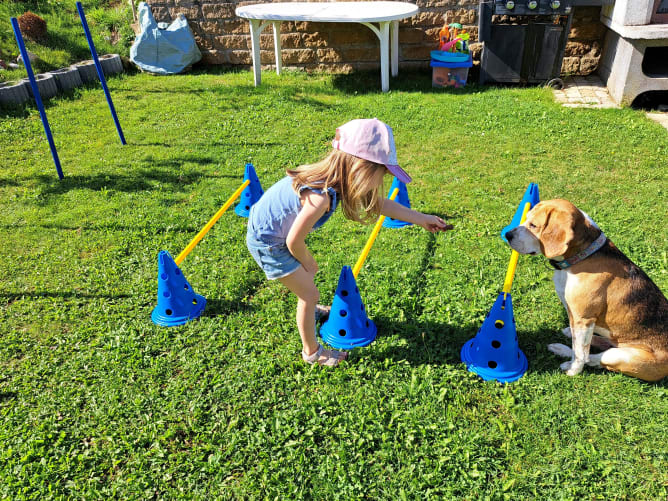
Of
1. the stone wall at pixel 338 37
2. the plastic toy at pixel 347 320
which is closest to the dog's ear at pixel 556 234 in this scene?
the plastic toy at pixel 347 320

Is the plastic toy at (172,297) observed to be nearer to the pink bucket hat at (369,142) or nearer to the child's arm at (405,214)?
the child's arm at (405,214)

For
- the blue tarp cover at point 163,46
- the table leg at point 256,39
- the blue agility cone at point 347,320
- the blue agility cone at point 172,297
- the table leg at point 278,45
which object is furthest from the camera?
the blue tarp cover at point 163,46

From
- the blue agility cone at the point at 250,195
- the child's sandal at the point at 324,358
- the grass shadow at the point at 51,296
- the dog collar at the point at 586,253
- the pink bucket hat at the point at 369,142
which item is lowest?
the grass shadow at the point at 51,296

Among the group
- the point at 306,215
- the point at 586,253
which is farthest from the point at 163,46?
the point at 586,253

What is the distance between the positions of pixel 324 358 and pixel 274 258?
3.12 ft

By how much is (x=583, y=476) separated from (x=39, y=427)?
3.44m

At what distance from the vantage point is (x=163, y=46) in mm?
10859

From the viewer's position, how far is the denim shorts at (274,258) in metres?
3.22

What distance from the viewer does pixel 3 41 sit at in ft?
37.7

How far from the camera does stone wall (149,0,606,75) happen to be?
944 cm

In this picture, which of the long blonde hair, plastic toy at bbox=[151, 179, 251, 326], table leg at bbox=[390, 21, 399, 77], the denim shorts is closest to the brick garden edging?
table leg at bbox=[390, 21, 399, 77]

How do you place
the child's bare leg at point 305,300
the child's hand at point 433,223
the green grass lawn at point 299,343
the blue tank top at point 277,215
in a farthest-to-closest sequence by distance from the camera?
1. the child's hand at point 433,223
2. the child's bare leg at point 305,300
3. the blue tank top at point 277,215
4. the green grass lawn at point 299,343

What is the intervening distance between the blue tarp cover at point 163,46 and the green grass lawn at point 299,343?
13.6ft

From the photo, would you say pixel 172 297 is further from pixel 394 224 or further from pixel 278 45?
pixel 278 45
